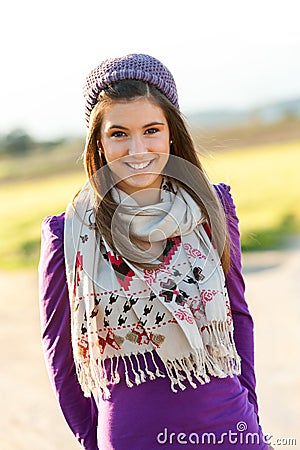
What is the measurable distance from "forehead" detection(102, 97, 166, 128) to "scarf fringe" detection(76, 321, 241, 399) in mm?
473

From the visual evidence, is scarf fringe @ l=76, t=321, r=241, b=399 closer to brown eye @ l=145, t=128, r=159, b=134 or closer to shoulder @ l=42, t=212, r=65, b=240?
shoulder @ l=42, t=212, r=65, b=240

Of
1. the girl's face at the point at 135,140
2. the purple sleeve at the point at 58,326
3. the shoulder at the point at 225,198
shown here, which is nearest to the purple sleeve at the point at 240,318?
the shoulder at the point at 225,198

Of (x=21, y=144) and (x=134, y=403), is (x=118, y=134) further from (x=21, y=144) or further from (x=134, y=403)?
(x=21, y=144)

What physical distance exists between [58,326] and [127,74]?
23.0 inches

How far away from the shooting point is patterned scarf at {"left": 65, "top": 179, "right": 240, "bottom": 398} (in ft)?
5.70

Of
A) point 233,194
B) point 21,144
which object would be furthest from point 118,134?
point 21,144

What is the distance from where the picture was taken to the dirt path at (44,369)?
3.46 metres

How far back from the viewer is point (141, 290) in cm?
176

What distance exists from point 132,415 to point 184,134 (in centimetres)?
65

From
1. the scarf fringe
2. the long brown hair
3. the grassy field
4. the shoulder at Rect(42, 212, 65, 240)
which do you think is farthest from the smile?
the grassy field

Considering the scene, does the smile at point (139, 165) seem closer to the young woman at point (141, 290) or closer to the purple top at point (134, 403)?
the young woman at point (141, 290)

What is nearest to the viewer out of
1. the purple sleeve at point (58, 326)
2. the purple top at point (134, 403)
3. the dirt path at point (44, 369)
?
the purple top at point (134, 403)

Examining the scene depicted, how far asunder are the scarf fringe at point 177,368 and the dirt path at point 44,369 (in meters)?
1.63

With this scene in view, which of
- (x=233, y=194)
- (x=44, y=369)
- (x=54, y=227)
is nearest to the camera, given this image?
(x=54, y=227)
